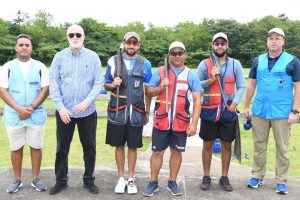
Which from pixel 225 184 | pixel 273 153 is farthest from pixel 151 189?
pixel 273 153

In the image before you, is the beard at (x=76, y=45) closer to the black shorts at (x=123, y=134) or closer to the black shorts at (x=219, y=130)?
the black shorts at (x=123, y=134)

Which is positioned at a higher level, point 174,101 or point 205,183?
point 174,101

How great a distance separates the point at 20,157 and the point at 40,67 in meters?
1.12

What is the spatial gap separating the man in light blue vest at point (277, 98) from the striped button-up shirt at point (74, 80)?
1.96 m

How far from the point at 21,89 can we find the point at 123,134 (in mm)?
1282

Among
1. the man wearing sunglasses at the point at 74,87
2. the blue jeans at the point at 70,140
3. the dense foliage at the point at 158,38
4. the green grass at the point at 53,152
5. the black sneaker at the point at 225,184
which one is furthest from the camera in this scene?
the dense foliage at the point at 158,38

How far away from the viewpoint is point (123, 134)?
432cm

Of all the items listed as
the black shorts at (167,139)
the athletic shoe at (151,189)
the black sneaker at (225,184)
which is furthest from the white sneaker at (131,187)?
the black sneaker at (225,184)

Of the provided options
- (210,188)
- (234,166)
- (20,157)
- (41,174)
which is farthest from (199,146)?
(20,157)

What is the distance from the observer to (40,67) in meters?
4.28

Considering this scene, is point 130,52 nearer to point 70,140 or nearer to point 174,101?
point 174,101

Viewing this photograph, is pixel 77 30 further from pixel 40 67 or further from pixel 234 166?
pixel 234 166

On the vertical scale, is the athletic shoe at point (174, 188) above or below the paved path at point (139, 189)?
above

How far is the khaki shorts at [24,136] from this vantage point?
4223 mm
